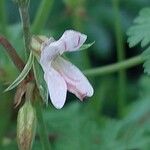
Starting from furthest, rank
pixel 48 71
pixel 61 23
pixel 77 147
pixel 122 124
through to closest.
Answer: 1. pixel 61 23
2. pixel 122 124
3. pixel 77 147
4. pixel 48 71

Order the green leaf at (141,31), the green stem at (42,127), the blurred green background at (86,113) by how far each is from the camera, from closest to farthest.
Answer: the green stem at (42,127) → the green leaf at (141,31) → the blurred green background at (86,113)

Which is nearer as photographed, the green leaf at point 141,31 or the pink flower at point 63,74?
the pink flower at point 63,74

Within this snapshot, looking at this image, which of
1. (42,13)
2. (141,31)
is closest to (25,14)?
(141,31)

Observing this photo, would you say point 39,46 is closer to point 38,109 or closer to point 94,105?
point 38,109

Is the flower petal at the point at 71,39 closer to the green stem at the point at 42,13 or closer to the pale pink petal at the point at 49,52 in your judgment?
the pale pink petal at the point at 49,52

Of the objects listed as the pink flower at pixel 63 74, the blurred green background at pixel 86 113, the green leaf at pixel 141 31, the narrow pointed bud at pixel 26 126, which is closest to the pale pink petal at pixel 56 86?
the pink flower at pixel 63 74

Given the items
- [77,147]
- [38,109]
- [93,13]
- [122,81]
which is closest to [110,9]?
[93,13]
